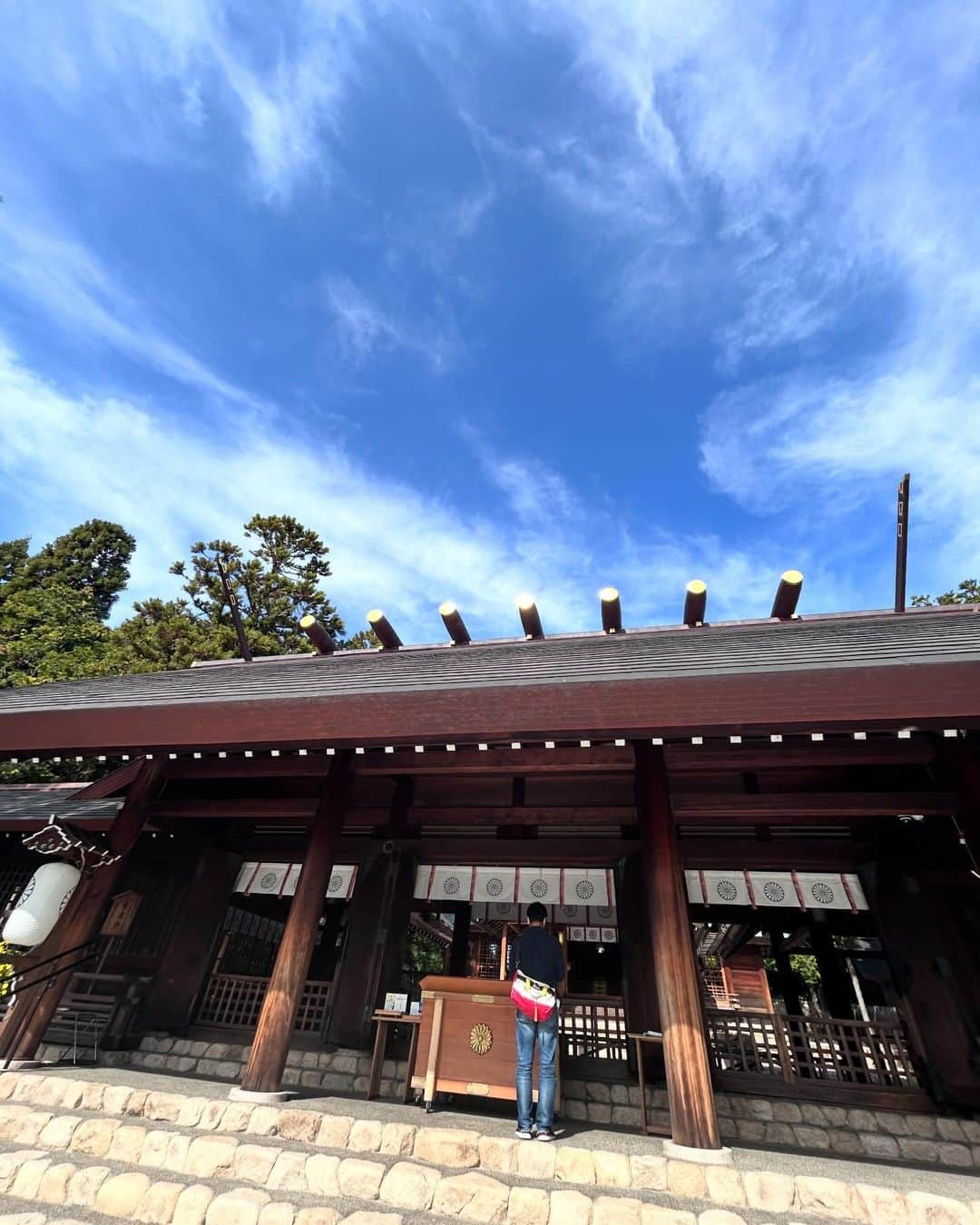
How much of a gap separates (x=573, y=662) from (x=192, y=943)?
614 cm

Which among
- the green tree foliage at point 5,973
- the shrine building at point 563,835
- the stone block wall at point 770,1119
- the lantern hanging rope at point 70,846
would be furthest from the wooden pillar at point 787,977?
the green tree foliage at point 5,973

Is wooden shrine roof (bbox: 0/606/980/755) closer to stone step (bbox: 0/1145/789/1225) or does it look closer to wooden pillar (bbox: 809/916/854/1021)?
stone step (bbox: 0/1145/789/1225)

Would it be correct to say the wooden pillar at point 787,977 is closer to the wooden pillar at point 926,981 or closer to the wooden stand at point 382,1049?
the wooden pillar at point 926,981

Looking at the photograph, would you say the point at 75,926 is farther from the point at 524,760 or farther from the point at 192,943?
the point at 524,760

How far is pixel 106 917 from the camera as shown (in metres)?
6.21

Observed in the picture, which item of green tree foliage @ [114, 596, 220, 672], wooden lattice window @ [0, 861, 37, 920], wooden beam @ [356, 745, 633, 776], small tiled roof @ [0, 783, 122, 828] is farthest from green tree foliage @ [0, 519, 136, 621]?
wooden beam @ [356, 745, 633, 776]

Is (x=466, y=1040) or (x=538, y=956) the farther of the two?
(x=466, y=1040)

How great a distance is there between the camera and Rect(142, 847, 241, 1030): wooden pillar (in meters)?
6.58

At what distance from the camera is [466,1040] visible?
173 inches

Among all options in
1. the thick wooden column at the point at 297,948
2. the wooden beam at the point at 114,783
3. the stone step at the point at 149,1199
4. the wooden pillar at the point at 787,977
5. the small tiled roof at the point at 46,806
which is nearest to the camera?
the stone step at the point at 149,1199

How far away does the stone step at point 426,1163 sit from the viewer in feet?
9.54

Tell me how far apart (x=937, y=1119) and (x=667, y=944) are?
140 inches

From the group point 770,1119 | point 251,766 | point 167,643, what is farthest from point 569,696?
point 167,643

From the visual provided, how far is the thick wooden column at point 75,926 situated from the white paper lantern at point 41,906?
0.12 metres
